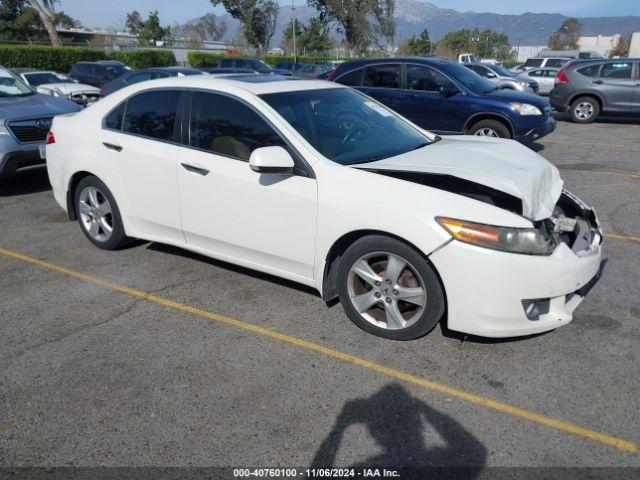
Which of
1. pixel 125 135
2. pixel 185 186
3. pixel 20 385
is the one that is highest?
pixel 125 135

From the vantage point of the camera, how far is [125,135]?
4.65 m

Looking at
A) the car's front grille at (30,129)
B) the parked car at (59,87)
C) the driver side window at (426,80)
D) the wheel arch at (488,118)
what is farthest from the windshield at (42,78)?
the wheel arch at (488,118)

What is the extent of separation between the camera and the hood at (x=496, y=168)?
343 cm

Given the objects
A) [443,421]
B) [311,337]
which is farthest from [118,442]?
[443,421]

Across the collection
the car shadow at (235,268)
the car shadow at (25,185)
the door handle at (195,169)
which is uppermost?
the door handle at (195,169)

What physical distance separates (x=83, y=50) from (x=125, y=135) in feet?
110

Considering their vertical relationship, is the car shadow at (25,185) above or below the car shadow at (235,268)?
below

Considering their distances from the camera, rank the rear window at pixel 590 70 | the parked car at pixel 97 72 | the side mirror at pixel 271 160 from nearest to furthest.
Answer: the side mirror at pixel 271 160, the rear window at pixel 590 70, the parked car at pixel 97 72

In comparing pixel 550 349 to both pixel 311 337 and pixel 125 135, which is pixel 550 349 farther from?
pixel 125 135

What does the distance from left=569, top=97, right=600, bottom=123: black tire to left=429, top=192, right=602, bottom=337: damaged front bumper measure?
12387 mm

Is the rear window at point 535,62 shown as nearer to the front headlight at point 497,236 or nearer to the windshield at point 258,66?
the windshield at point 258,66

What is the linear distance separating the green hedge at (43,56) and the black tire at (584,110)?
93.3ft

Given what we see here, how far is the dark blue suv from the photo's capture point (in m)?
9.08

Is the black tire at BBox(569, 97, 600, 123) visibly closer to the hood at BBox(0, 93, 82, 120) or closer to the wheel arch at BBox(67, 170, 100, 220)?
the hood at BBox(0, 93, 82, 120)
